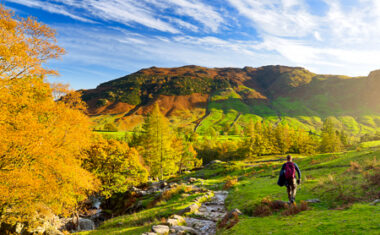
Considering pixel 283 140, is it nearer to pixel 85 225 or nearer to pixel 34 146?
pixel 85 225

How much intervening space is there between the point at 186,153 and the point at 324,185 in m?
65.3

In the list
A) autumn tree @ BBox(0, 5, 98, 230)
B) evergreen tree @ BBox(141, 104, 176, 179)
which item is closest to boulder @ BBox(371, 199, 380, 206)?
autumn tree @ BBox(0, 5, 98, 230)

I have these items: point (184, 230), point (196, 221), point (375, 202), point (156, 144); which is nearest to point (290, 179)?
point (375, 202)

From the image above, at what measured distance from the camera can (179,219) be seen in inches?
544

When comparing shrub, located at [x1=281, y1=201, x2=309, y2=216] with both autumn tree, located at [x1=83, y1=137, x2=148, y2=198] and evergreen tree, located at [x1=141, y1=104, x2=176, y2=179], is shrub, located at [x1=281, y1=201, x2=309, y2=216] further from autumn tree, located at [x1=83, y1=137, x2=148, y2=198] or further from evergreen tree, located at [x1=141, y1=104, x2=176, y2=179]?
evergreen tree, located at [x1=141, y1=104, x2=176, y2=179]

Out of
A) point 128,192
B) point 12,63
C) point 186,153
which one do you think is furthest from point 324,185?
point 186,153

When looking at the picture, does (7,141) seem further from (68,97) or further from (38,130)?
(68,97)

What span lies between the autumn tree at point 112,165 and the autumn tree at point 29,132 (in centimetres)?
1352

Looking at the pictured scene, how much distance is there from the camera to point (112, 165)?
34969 millimetres

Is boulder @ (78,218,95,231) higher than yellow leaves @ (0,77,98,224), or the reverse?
yellow leaves @ (0,77,98,224)

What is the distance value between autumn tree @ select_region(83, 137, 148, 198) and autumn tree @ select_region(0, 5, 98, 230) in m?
13.5

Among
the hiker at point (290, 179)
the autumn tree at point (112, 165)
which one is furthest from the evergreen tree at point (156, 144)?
the hiker at point (290, 179)

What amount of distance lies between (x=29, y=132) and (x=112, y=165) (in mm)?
21665

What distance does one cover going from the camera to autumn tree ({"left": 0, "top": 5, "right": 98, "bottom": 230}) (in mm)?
14406
